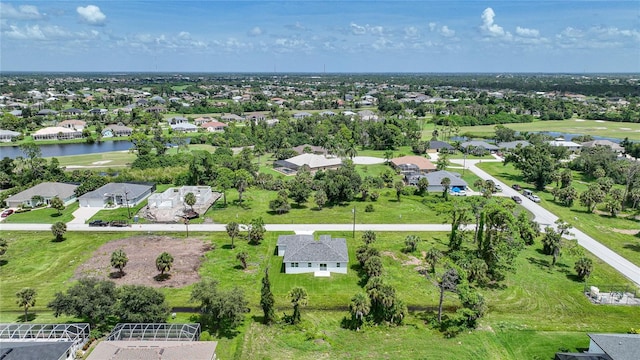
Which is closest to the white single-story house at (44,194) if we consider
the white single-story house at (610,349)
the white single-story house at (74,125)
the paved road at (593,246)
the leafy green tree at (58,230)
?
the leafy green tree at (58,230)

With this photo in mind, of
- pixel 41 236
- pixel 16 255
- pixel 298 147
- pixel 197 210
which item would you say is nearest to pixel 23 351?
pixel 16 255

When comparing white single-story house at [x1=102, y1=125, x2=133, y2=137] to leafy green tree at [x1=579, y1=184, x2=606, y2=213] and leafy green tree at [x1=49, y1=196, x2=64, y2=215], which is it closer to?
leafy green tree at [x1=49, y1=196, x2=64, y2=215]

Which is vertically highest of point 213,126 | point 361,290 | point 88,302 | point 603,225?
point 213,126

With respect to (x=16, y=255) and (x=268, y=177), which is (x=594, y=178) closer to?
(x=268, y=177)

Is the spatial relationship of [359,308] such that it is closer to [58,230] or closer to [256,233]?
[256,233]

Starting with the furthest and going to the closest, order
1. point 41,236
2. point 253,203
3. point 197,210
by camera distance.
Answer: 1. point 253,203
2. point 197,210
3. point 41,236

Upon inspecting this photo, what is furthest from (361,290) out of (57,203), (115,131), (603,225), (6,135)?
(6,135)

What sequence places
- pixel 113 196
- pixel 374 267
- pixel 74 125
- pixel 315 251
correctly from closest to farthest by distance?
pixel 374 267 → pixel 315 251 → pixel 113 196 → pixel 74 125
